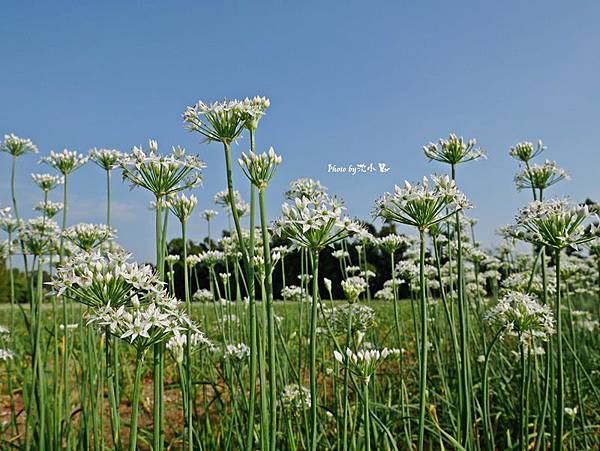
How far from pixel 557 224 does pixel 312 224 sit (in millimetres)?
1379

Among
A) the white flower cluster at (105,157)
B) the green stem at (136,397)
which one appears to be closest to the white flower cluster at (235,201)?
the white flower cluster at (105,157)

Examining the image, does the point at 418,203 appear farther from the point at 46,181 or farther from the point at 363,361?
the point at 46,181

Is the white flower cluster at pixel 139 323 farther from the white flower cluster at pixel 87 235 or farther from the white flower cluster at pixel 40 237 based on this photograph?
the white flower cluster at pixel 40 237

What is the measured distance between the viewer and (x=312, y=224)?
2.33m

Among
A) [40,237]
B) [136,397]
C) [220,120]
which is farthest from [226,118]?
[40,237]

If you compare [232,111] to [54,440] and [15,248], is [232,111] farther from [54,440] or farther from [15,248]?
[15,248]

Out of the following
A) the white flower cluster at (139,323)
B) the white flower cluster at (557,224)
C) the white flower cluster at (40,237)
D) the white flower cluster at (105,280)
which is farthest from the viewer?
the white flower cluster at (40,237)

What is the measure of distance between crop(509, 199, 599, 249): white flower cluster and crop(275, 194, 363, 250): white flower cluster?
109 cm

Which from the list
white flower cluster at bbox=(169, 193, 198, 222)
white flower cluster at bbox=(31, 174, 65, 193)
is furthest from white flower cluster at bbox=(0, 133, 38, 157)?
white flower cluster at bbox=(169, 193, 198, 222)

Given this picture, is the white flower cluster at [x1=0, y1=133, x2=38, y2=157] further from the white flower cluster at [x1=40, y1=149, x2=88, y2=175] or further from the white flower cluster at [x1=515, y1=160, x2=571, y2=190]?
the white flower cluster at [x1=515, y1=160, x2=571, y2=190]

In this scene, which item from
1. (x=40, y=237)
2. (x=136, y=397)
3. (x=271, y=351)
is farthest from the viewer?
(x=40, y=237)

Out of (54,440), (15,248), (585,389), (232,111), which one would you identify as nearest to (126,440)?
(54,440)

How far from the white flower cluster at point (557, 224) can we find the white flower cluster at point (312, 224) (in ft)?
3.58

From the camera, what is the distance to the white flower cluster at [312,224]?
2361 millimetres
